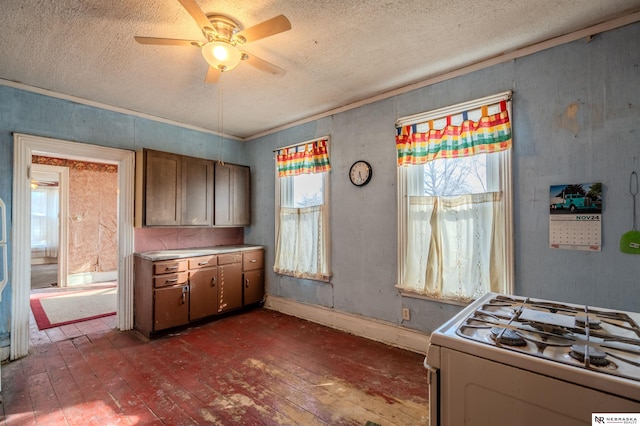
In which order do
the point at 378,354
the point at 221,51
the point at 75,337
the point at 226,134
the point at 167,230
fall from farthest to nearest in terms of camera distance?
1. the point at 226,134
2. the point at 167,230
3. the point at 75,337
4. the point at 378,354
5. the point at 221,51

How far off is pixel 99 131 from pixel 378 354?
12.6 feet

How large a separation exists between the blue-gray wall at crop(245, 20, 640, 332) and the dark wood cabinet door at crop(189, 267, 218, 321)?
1.86 metres

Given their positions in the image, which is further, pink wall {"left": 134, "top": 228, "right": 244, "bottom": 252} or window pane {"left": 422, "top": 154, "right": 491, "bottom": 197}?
pink wall {"left": 134, "top": 228, "right": 244, "bottom": 252}

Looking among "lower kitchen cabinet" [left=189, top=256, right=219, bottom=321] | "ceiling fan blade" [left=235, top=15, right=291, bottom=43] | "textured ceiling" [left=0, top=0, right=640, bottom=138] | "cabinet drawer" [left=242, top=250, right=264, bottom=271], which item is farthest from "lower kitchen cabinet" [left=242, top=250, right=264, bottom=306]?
"ceiling fan blade" [left=235, top=15, right=291, bottom=43]

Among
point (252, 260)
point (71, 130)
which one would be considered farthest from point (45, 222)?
point (252, 260)

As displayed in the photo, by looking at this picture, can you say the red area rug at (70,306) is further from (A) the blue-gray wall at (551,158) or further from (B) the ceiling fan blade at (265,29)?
(B) the ceiling fan blade at (265,29)

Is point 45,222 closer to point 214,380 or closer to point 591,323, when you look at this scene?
point 214,380

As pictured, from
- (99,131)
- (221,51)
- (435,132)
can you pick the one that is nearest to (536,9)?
(435,132)

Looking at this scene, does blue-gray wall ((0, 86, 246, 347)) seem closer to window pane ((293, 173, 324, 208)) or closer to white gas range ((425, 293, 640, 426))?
window pane ((293, 173, 324, 208))

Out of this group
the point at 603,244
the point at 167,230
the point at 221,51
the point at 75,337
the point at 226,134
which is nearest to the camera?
the point at 221,51

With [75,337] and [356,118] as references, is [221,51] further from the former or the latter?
[75,337]

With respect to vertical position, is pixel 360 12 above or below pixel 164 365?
above

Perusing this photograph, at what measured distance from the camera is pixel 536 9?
1875mm

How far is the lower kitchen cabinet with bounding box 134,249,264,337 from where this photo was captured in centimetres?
320
